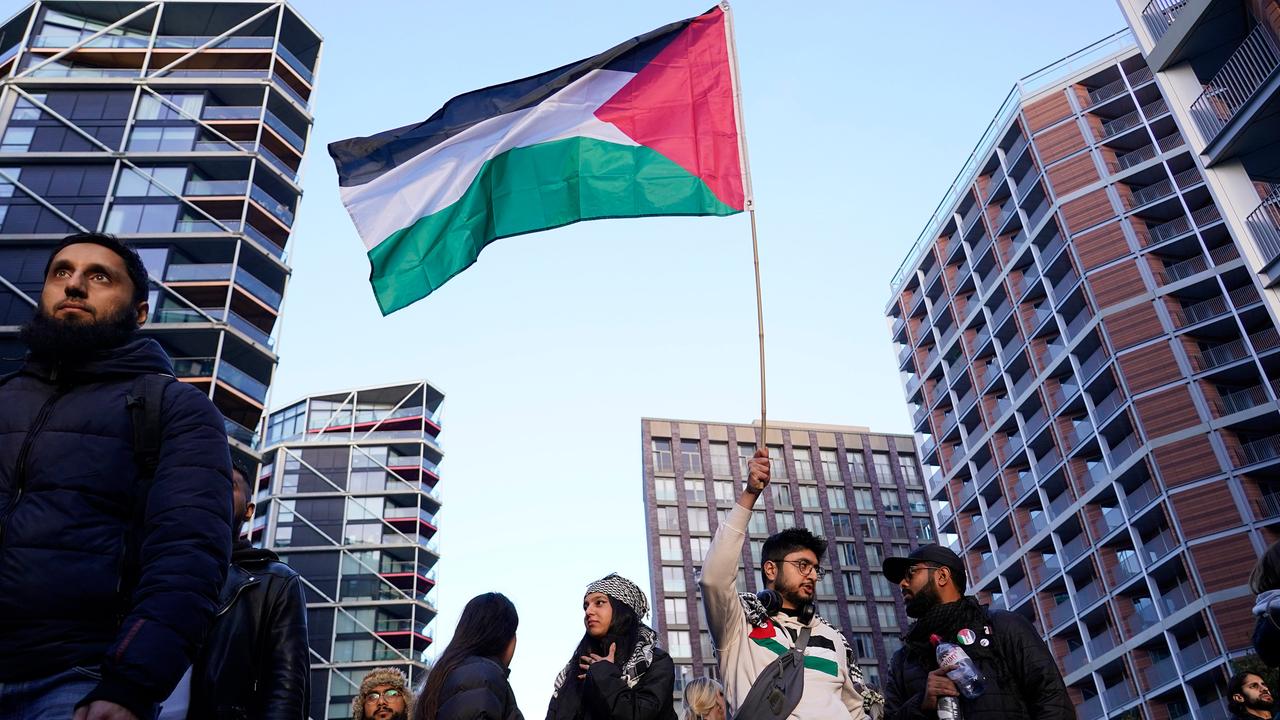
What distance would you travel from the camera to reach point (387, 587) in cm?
7150

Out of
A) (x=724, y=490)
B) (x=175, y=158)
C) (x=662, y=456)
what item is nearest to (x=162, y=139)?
(x=175, y=158)

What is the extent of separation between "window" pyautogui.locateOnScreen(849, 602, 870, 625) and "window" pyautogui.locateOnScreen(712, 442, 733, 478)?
13.9 m

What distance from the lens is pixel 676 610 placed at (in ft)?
236

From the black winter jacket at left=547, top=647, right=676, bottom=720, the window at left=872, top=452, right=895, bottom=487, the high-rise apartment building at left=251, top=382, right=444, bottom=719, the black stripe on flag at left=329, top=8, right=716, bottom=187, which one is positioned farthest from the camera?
the window at left=872, top=452, right=895, bottom=487

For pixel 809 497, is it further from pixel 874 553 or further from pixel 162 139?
pixel 162 139

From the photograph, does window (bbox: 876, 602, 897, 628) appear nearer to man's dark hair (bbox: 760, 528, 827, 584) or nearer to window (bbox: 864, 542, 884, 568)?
window (bbox: 864, 542, 884, 568)

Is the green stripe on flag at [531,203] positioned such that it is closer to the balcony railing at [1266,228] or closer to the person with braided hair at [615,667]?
the person with braided hair at [615,667]

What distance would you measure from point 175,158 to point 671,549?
44.8m

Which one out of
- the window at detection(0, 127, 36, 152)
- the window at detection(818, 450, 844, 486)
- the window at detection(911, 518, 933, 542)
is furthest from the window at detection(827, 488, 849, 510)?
the window at detection(0, 127, 36, 152)

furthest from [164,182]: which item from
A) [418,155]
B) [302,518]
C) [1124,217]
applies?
[1124,217]

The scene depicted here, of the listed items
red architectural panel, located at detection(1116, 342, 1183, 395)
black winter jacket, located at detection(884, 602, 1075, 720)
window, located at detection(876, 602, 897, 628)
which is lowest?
black winter jacket, located at detection(884, 602, 1075, 720)

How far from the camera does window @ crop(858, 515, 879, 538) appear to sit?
79312 mm

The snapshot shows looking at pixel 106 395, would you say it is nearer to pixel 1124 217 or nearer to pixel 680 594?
pixel 1124 217

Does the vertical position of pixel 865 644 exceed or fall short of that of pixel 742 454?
it falls short
